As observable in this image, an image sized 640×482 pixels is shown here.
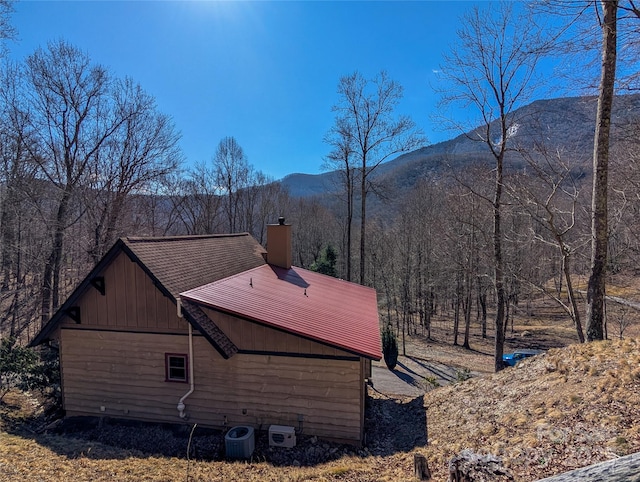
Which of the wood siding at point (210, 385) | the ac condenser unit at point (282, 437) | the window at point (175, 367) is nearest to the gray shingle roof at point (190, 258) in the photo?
the wood siding at point (210, 385)

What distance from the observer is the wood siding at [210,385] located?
7820 millimetres

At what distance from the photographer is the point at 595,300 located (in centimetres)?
741

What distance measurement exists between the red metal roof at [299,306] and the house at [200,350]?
1.7 inches

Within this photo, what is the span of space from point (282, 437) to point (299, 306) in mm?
3109

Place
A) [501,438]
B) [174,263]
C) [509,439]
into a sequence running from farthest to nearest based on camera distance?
[174,263], [501,438], [509,439]

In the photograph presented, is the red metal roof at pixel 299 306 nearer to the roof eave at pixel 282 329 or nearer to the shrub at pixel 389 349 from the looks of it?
the roof eave at pixel 282 329

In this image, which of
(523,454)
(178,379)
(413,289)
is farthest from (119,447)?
(413,289)

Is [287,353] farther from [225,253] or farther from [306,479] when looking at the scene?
[225,253]

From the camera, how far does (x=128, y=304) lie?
8859mm

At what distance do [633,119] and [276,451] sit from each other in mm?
12657

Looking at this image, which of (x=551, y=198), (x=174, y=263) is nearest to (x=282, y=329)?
(x=174, y=263)

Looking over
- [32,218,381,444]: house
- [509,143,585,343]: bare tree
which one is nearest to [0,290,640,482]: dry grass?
[32,218,381,444]: house

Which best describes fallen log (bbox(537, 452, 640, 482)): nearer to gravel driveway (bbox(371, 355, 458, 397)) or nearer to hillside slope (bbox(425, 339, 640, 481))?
hillside slope (bbox(425, 339, 640, 481))

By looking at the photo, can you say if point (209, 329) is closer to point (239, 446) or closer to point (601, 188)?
point (239, 446)
